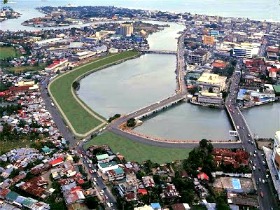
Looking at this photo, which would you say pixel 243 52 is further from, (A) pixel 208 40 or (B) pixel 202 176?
(B) pixel 202 176

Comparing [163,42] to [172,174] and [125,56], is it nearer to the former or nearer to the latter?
[125,56]

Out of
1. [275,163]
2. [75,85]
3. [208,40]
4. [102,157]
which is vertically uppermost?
[208,40]

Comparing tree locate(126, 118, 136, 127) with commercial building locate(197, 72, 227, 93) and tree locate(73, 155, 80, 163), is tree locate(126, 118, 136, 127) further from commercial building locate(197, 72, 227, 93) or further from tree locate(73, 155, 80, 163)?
commercial building locate(197, 72, 227, 93)

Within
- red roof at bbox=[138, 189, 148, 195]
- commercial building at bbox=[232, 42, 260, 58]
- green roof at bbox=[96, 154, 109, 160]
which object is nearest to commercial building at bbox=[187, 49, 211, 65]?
commercial building at bbox=[232, 42, 260, 58]

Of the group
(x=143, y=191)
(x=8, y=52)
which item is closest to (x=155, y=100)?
(x=143, y=191)

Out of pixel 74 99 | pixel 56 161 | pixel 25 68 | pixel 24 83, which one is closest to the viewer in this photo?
pixel 56 161

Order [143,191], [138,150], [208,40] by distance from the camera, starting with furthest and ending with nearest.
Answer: [208,40] < [138,150] < [143,191]

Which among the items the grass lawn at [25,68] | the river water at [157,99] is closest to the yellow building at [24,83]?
the river water at [157,99]
